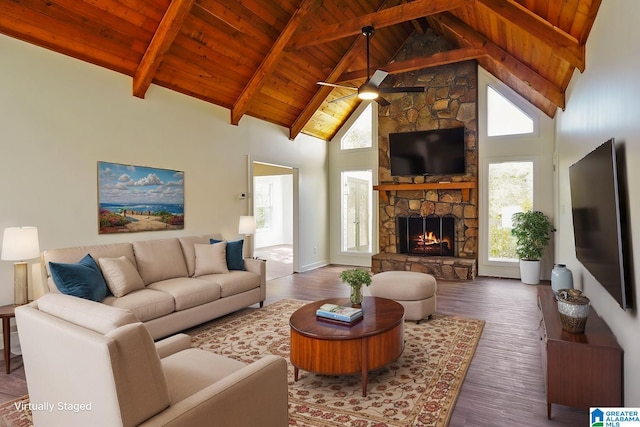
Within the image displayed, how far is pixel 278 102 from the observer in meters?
6.65

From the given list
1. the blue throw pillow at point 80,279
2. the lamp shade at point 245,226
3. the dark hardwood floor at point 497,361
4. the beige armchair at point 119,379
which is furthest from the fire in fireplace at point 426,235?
the beige armchair at point 119,379

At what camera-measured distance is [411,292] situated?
4.19m

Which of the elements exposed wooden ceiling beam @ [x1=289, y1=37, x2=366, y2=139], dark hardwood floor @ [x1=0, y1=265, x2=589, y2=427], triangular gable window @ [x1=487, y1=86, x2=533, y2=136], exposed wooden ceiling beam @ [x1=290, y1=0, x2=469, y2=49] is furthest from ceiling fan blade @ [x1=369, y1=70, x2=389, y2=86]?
triangular gable window @ [x1=487, y1=86, x2=533, y2=136]

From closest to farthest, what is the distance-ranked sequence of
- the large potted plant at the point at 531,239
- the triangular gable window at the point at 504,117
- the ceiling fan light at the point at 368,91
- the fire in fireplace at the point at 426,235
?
1. the ceiling fan light at the point at 368,91
2. the large potted plant at the point at 531,239
3. the triangular gable window at the point at 504,117
4. the fire in fireplace at the point at 426,235

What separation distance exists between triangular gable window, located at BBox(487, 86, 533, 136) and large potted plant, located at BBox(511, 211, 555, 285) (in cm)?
157

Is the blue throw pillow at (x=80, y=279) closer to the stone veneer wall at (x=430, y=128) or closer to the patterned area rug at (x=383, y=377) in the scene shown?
the patterned area rug at (x=383, y=377)

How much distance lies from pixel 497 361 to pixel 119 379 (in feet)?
10.1

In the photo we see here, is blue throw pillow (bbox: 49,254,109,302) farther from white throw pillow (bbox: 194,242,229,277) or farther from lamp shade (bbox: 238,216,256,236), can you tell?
lamp shade (bbox: 238,216,256,236)

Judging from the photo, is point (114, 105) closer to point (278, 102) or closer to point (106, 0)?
point (106, 0)

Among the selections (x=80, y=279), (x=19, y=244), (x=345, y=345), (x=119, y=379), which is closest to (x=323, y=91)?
(x=80, y=279)

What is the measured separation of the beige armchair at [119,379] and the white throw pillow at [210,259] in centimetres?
266

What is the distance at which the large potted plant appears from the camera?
6.19 meters

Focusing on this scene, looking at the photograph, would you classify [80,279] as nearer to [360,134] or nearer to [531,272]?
[360,134]

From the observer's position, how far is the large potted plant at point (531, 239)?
619 cm
